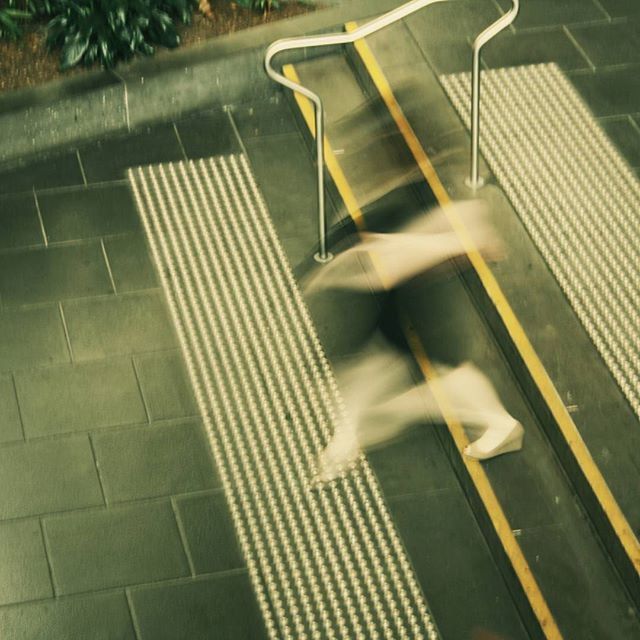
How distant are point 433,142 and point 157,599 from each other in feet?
8.57

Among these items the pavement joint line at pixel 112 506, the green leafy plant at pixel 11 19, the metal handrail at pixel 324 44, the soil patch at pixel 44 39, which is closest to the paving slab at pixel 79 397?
the pavement joint line at pixel 112 506

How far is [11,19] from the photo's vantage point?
7.01 meters

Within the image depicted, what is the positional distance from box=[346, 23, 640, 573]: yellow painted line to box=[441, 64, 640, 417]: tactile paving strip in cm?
26

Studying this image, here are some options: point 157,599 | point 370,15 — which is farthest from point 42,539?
point 370,15

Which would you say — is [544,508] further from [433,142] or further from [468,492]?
[433,142]

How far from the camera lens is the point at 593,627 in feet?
14.7

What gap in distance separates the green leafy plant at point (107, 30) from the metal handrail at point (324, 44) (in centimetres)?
152

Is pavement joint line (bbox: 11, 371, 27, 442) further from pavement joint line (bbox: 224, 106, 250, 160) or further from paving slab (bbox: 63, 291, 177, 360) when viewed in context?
pavement joint line (bbox: 224, 106, 250, 160)

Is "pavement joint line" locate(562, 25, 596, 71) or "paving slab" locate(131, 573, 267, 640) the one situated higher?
"pavement joint line" locate(562, 25, 596, 71)

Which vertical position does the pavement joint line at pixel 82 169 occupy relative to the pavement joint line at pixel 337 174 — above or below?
above

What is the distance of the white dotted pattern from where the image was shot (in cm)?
474

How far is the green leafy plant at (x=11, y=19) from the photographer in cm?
694

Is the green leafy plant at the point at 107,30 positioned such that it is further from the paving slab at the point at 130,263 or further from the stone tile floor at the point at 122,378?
the paving slab at the point at 130,263

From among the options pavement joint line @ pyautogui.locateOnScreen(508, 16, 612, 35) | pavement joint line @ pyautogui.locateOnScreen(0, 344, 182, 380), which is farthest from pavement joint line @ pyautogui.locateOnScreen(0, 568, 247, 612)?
pavement joint line @ pyautogui.locateOnScreen(508, 16, 612, 35)
